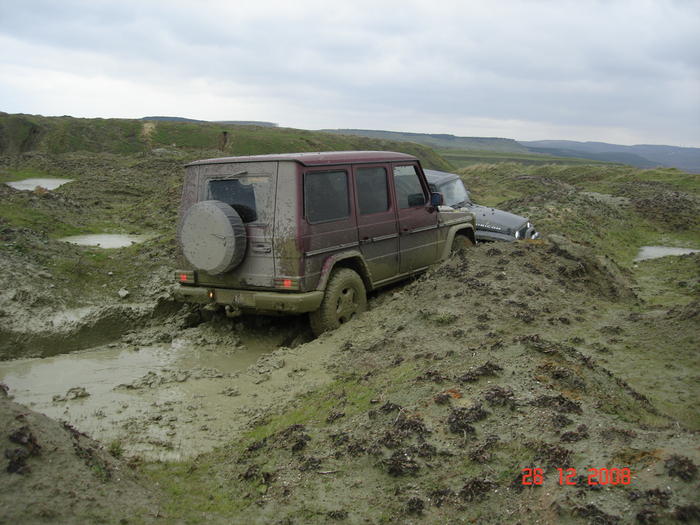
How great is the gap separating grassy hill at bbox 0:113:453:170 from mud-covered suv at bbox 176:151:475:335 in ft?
137

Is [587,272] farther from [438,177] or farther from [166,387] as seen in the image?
[166,387]

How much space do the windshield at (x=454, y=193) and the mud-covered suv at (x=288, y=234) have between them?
3780 mm

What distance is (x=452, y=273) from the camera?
740cm

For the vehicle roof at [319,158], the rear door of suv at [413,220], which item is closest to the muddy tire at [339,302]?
the rear door of suv at [413,220]

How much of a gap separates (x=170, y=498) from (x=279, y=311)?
117 inches

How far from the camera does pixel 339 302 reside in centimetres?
668

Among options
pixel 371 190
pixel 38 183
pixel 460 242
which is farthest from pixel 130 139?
pixel 371 190

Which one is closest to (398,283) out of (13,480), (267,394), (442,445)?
(267,394)

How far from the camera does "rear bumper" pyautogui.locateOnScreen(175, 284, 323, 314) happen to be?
6.11m

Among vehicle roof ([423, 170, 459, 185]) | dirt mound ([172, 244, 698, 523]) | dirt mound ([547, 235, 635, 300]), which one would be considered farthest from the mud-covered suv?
vehicle roof ([423, 170, 459, 185])

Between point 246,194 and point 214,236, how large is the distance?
2.03 feet

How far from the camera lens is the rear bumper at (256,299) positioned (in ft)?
20.0

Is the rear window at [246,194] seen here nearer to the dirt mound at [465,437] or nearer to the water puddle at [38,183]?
the dirt mound at [465,437]

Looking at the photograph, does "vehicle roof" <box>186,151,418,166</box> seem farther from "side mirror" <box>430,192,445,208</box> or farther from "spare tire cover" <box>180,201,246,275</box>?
"side mirror" <box>430,192,445,208</box>
